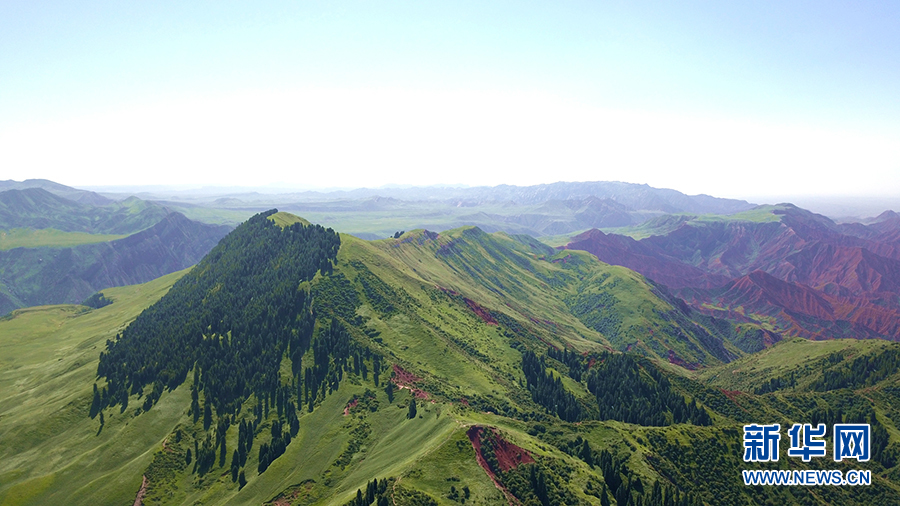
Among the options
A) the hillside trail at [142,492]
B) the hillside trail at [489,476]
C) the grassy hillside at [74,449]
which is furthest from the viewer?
the grassy hillside at [74,449]

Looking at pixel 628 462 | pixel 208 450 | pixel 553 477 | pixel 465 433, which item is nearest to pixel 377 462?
pixel 465 433

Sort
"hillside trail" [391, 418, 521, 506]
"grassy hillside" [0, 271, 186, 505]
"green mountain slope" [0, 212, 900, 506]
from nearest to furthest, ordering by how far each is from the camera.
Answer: "hillside trail" [391, 418, 521, 506]
"green mountain slope" [0, 212, 900, 506]
"grassy hillside" [0, 271, 186, 505]

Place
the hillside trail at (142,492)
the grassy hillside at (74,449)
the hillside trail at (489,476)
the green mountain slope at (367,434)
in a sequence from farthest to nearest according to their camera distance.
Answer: the grassy hillside at (74,449) → the hillside trail at (142,492) → the green mountain slope at (367,434) → the hillside trail at (489,476)

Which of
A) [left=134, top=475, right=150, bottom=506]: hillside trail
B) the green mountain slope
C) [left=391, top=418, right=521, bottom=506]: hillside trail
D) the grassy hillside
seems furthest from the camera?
the grassy hillside

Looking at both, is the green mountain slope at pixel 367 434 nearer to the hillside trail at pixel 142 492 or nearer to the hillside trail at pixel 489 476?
the hillside trail at pixel 489 476

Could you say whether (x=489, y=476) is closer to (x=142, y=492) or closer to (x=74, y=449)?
(x=142, y=492)

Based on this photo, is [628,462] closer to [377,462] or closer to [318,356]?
[377,462]

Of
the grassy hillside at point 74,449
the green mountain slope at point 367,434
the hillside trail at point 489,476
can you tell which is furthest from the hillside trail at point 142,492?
the hillside trail at point 489,476

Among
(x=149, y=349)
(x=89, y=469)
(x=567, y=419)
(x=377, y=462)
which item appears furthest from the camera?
(x=149, y=349)

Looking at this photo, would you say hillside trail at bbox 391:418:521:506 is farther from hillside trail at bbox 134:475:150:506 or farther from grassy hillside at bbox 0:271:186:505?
grassy hillside at bbox 0:271:186:505

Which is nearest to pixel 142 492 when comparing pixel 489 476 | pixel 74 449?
pixel 74 449

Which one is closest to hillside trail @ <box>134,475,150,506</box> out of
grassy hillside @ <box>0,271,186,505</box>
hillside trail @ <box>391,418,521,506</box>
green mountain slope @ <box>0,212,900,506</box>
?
→ green mountain slope @ <box>0,212,900,506</box>
